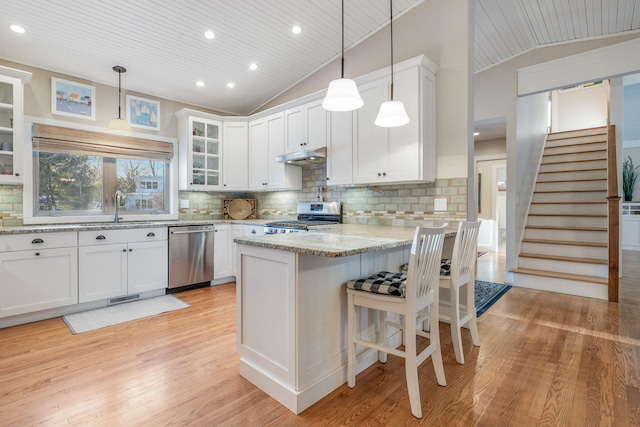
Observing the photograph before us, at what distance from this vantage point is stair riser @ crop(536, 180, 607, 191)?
5069 mm

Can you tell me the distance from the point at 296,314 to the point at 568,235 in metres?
4.87

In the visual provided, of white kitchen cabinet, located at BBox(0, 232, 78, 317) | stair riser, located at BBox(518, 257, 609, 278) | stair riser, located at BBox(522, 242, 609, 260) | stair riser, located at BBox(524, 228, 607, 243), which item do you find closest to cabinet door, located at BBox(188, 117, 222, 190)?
white kitchen cabinet, located at BBox(0, 232, 78, 317)

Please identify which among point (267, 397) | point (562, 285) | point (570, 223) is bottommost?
point (267, 397)

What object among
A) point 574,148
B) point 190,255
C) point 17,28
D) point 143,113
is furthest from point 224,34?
point 574,148

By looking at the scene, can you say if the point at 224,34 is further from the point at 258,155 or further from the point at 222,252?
the point at 222,252

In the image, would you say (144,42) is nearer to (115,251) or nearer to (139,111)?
(139,111)

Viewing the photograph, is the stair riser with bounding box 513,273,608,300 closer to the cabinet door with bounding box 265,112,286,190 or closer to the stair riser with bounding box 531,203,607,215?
the stair riser with bounding box 531,203,607,215

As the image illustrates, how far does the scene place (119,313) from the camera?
3.21m

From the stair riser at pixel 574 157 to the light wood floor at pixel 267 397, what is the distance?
12.4ft

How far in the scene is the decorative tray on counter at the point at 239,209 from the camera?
16.3 ft

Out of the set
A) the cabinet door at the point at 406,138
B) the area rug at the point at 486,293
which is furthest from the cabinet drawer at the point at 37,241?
the area rug at the point at 486,293

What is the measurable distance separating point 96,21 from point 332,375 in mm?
3691

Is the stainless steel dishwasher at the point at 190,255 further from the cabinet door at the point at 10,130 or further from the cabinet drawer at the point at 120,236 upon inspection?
the cabinet door at the point at 10,130

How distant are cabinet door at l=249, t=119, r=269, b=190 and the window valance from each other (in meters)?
1.14
